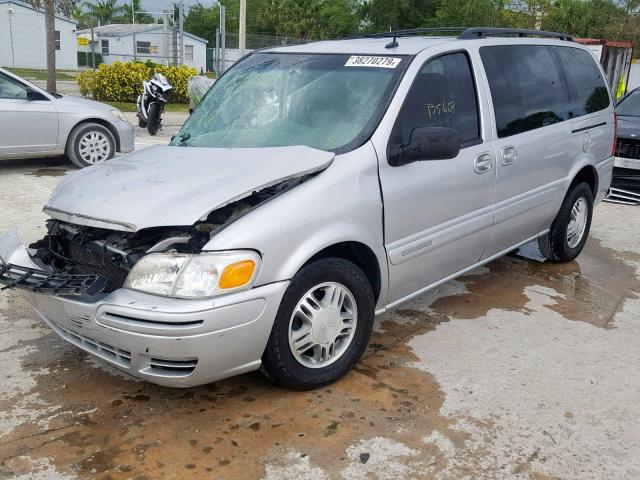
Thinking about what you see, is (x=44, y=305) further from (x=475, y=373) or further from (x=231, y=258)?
(x=475, y=373)

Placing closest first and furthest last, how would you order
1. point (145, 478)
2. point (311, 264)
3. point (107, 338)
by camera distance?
point (145, 478), point (107, 338), point (311, 264)

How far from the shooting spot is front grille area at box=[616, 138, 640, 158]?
8.04 meters

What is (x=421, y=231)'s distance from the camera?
3848 millimetres

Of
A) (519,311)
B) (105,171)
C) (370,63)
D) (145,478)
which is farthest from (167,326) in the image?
(519,311)

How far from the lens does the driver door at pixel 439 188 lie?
12.1ft

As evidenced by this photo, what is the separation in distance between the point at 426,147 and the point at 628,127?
18.9 feet

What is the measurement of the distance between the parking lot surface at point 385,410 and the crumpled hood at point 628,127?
4.10 metres

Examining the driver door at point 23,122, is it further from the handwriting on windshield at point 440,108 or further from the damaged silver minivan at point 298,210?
the handwriting on windshield at point 440,108

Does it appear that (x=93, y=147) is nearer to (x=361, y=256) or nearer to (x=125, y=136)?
(x=125, y=136)

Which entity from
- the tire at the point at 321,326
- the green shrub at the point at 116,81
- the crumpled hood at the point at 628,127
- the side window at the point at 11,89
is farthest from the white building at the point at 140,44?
the tire at the point at 321,326

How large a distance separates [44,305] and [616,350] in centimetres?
326

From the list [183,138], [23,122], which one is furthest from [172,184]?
[23,122]

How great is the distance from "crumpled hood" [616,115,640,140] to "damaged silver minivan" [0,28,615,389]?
3717 mm

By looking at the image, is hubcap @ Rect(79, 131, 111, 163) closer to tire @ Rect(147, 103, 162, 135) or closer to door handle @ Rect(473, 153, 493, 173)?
tire @ Rect(147, 103, 162, 135)
